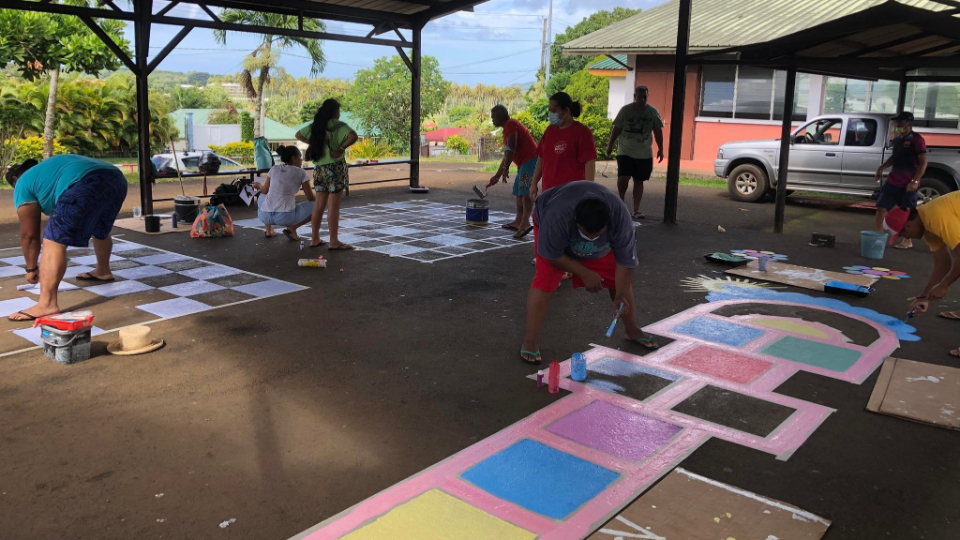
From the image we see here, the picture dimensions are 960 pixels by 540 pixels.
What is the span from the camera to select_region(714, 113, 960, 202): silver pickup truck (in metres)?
11.6

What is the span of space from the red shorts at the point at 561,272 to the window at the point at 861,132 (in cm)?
A: 962

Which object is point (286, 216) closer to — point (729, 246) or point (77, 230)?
point (77, 230)

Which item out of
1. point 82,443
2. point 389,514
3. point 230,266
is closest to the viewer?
point 389,514

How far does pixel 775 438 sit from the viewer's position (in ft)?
12.4

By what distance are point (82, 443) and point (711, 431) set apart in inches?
124

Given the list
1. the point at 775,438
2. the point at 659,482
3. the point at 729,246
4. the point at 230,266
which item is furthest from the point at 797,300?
the point at 230,266

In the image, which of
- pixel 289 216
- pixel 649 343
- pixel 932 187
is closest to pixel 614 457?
pixel 649 343

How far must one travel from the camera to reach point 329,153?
802cm

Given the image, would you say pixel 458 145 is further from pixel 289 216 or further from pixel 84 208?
pixel 84 208

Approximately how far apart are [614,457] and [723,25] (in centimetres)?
1907

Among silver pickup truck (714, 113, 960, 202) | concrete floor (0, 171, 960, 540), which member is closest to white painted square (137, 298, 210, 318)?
concrete floor (0, 171, 960, 540)

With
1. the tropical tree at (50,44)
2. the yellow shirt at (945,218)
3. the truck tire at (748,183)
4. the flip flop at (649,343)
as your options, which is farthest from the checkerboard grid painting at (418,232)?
the tropical tree at (50,44)

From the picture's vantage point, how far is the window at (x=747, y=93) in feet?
62.7

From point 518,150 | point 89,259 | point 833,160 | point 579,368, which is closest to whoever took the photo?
point 579,368
